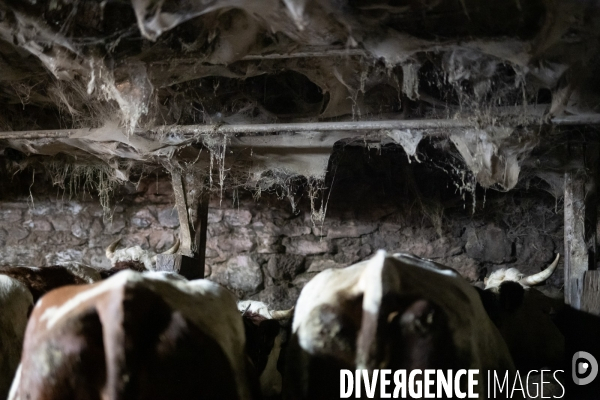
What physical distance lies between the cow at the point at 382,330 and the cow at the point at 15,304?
1033mm

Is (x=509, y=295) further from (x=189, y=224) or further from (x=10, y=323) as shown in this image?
(x=10, y=323)

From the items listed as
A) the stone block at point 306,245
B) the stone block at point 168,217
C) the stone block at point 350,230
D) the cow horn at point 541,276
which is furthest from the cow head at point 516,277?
the stone block at point 168,217

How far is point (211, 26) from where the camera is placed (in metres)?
1.76

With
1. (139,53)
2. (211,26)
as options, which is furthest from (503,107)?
(139,53)

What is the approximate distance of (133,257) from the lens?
3686 mm

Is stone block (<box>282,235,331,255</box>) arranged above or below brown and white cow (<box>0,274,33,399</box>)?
above

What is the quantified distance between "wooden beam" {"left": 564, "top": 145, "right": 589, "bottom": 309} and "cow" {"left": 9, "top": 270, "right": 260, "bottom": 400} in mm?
1848

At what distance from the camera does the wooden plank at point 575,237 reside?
2426mm

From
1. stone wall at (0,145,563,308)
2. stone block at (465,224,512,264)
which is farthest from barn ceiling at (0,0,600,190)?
stone block at (465,224,512,264)

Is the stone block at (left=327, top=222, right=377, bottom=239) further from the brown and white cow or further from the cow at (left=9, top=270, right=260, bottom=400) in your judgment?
the cow at (left=9, top=270, right=260, bottom=400)

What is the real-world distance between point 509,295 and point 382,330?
1064mm

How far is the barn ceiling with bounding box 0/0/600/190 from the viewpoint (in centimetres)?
Answer: 162

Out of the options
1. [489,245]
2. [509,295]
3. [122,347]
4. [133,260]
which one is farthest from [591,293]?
[133,260]

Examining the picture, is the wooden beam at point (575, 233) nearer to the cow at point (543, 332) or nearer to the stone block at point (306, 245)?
the cow at point (543, 332)
